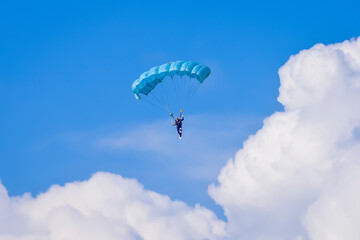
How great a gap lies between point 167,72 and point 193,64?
13.1 ft

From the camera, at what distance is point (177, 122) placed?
463 ft

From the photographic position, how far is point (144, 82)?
14275 centimetres

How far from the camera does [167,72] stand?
141125 millimetres

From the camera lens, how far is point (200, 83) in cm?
14188

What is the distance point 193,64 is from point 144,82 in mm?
7739

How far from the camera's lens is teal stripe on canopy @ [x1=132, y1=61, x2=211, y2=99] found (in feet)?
463

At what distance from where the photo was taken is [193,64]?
14150 centimetres

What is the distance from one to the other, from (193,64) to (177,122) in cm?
877

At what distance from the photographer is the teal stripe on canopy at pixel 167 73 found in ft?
463

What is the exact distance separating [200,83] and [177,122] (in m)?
6.65

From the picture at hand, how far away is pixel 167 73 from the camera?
463 ft

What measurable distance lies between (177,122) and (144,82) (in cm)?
777
